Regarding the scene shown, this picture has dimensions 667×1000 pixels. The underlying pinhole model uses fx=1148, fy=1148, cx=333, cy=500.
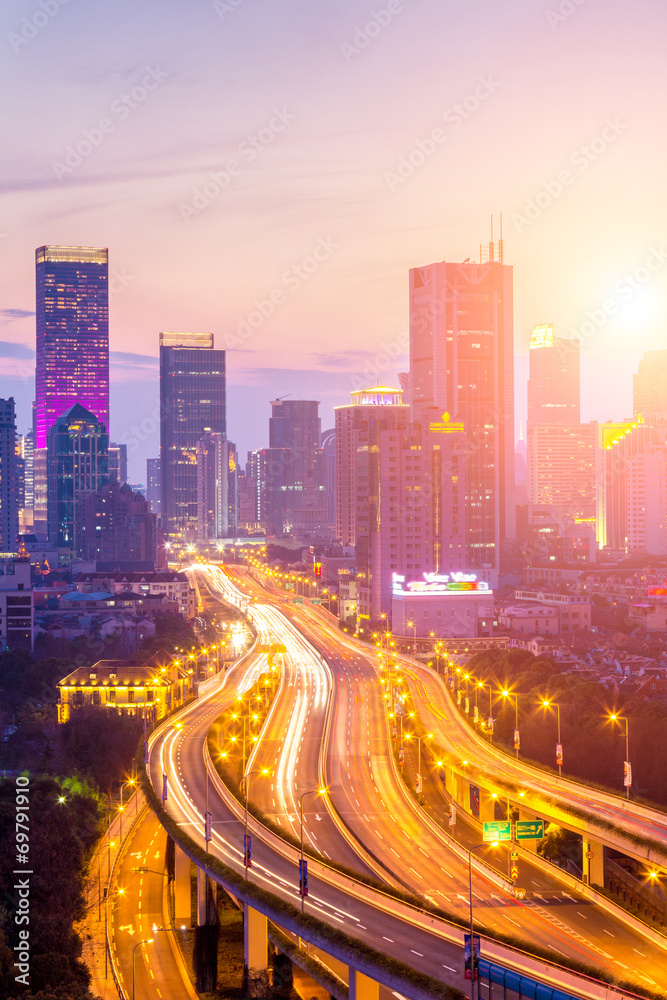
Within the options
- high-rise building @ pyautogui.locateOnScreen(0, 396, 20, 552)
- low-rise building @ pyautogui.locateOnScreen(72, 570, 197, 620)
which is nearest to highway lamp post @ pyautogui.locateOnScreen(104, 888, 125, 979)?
low-rise building @ pyautogui.locateOnScreen(72, 570, 197, 620)

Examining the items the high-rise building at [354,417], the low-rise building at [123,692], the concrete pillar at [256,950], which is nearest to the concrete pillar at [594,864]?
the concrete pillar at [256,950]

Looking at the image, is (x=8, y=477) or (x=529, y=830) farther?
(x=8, y=477)

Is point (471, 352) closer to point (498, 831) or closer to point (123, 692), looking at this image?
point (123, 692)

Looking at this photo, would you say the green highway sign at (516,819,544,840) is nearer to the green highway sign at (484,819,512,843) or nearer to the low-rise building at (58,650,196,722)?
the green highway sign at (484,819,512,843)

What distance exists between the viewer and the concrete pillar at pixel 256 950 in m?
32.1

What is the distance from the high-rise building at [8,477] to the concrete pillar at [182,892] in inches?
5785

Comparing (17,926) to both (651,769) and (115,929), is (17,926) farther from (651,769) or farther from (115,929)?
(651,769)

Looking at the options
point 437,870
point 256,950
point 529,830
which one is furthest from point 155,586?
point 256,950

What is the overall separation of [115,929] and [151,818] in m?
14.1

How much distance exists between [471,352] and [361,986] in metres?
163

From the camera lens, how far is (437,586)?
4259 inches

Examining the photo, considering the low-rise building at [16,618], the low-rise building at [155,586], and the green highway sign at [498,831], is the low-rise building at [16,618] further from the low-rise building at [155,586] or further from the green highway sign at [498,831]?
the green highway sign at [498,831]

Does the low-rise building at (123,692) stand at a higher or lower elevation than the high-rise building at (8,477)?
lower

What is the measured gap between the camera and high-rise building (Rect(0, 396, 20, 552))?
17975 centimetres
